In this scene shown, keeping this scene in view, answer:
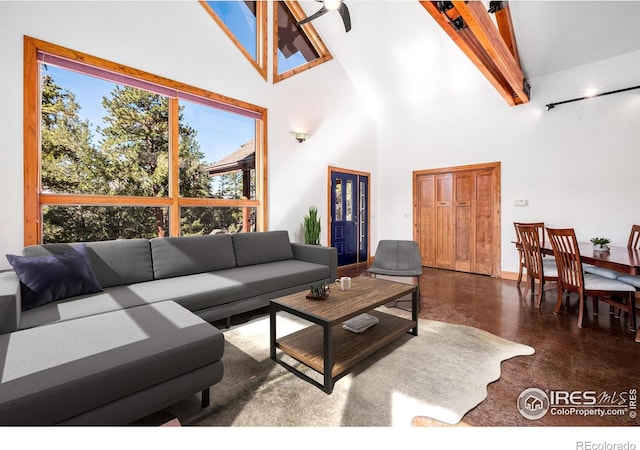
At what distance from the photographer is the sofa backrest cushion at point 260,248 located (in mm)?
3596

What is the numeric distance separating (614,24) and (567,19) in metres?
0.54

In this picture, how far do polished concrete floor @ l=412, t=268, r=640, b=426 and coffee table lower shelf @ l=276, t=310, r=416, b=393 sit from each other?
681 millimetres

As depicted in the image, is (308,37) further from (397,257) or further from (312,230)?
(397,257)

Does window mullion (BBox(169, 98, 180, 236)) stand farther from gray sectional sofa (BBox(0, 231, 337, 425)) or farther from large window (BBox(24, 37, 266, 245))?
gray sectional sofa (BBox(0, 231, 337, 425))

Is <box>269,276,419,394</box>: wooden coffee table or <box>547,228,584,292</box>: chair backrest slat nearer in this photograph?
<box>269,276,419,394</box>: wooden coffee table

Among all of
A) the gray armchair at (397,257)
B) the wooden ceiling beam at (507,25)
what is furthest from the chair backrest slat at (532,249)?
the wooden ceiling beam at (507,25)

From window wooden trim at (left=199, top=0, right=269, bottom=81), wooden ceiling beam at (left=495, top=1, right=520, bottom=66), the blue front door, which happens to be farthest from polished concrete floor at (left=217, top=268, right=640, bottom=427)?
window wooden trim at (left=199, top=0, right=269, bottom=81)

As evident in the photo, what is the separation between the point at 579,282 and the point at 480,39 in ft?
8.52

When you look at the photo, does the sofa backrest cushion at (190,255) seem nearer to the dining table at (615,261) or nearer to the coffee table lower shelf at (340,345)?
the coffee table lower shelf at (340,345)

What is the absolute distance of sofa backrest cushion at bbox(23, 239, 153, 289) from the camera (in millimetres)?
2492

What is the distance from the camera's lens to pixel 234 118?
4293 millimetres

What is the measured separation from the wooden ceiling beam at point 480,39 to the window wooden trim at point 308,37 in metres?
2.74

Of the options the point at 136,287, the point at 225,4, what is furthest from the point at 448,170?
the point at 136,287
